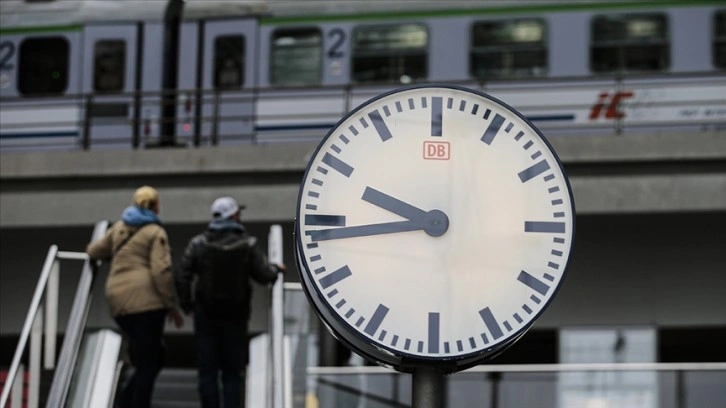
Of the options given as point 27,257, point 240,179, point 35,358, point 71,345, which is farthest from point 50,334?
point 27,257

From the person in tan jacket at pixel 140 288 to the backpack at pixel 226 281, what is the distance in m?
0.30

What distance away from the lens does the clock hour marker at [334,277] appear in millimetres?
4020

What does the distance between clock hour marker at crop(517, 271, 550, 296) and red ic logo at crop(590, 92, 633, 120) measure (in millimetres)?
14319

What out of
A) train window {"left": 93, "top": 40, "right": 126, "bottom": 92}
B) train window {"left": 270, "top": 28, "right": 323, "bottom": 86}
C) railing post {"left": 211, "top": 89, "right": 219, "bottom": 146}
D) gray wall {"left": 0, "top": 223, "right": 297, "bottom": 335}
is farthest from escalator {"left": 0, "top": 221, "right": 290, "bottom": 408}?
train window {"left": 93, "top": 40, "right": 126, "bottom": 92}

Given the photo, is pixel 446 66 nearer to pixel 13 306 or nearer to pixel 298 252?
pixel 13 306

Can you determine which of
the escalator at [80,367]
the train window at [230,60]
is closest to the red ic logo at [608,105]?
the train window at [230,60]

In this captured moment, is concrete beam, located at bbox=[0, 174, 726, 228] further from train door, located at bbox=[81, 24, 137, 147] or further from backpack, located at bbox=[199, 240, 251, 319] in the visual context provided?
backpack, located at bbox=[199, 240, 251, 319]

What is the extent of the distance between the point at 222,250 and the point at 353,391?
96.1 inches

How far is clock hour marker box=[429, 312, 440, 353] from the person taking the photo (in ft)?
13.1

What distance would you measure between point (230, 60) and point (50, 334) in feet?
35.7

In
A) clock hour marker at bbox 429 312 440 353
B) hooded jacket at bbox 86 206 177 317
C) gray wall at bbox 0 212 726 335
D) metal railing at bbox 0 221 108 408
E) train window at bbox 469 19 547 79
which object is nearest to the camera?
clock hour marker at bbox 429 312 440 353

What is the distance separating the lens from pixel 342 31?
2011cm

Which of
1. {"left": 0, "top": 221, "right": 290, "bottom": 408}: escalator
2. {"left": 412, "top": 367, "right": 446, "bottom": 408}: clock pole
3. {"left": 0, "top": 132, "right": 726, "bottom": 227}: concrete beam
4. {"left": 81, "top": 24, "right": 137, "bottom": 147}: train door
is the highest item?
{"left": 81, "top": 24, "right": 137, "bottom": 147}: train door

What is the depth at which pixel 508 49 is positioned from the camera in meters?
19.7
